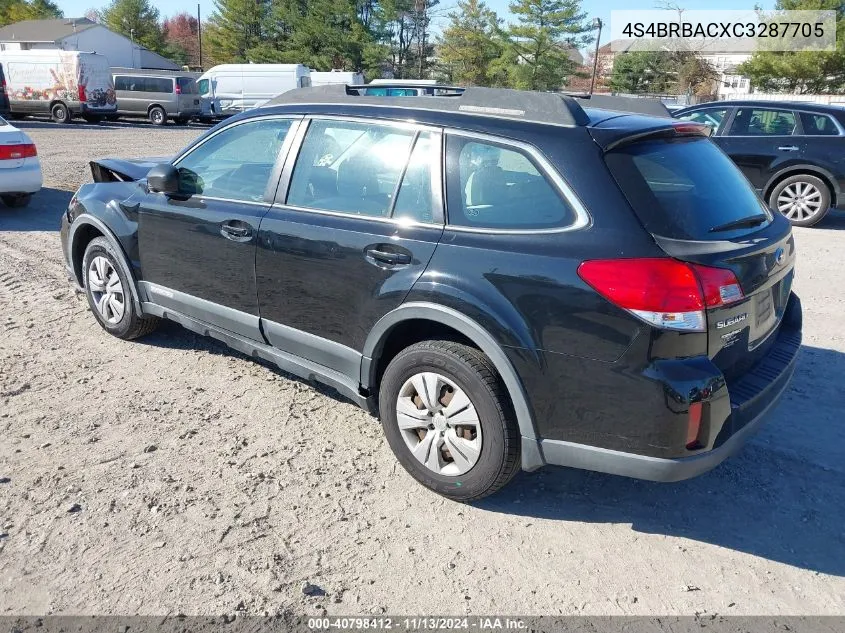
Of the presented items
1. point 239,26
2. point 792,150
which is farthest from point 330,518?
point 239,26

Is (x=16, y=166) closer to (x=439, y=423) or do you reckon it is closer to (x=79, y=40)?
(x=439, y=423)

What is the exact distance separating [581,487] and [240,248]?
7.17 feet

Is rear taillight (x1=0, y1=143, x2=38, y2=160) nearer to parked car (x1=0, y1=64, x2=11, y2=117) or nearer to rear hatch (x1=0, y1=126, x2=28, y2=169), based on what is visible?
rear hatch (x1=0, y1=126, x2=28, y2=169)

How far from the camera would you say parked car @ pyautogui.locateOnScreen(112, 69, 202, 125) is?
28422mm

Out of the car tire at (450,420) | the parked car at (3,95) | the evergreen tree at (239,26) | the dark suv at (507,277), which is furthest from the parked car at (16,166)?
the evergreen tree at (239,26)

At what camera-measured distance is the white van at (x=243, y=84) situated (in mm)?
29328

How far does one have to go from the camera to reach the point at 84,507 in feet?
10.1

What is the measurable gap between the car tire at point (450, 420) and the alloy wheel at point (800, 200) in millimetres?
8347

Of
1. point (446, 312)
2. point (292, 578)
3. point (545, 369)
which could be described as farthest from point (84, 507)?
point (545, 369)

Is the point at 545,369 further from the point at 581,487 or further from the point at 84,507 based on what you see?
the point at 84,507

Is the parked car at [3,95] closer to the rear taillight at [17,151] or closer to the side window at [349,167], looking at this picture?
the rear taillight at [17,151]

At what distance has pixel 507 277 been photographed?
9.27 feet

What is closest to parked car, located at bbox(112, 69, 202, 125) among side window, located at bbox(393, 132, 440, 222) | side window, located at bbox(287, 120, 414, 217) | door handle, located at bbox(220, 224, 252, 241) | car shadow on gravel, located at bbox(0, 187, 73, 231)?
car shadow on gravel, located at bbox(0, 187, 73, 231)

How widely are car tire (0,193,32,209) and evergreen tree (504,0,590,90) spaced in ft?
127
